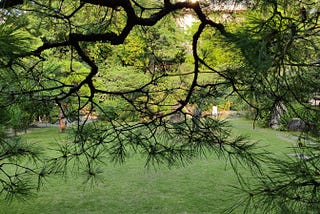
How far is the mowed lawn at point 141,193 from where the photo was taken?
7.58ft

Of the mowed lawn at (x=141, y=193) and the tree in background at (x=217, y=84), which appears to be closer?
the tree in background at (x=217, y=84)

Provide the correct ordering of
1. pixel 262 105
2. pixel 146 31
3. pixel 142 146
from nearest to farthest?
pixel 262 105
pixel 142 146
pixel 146 31

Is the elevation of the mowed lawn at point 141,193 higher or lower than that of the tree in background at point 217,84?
lower

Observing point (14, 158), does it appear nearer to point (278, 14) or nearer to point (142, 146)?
point (142, 146)

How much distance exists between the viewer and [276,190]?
52 cm

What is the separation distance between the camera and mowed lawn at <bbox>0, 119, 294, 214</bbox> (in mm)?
2311

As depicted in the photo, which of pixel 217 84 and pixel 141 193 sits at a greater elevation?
pixel 217 84

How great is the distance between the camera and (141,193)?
2615 mm

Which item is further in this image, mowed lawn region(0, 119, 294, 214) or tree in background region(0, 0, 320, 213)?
mowed lawn region(0, 119, 294, 214)

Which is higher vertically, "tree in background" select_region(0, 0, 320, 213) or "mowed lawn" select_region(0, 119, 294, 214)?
"tree in background" select_region(0, 0, 320, 213)

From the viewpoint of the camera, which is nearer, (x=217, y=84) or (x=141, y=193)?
(x=217, y=84)

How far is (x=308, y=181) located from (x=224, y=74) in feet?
1.19

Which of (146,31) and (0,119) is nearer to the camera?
(0,119)

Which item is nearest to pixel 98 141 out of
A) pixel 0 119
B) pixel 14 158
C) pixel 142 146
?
pixel 142 146
